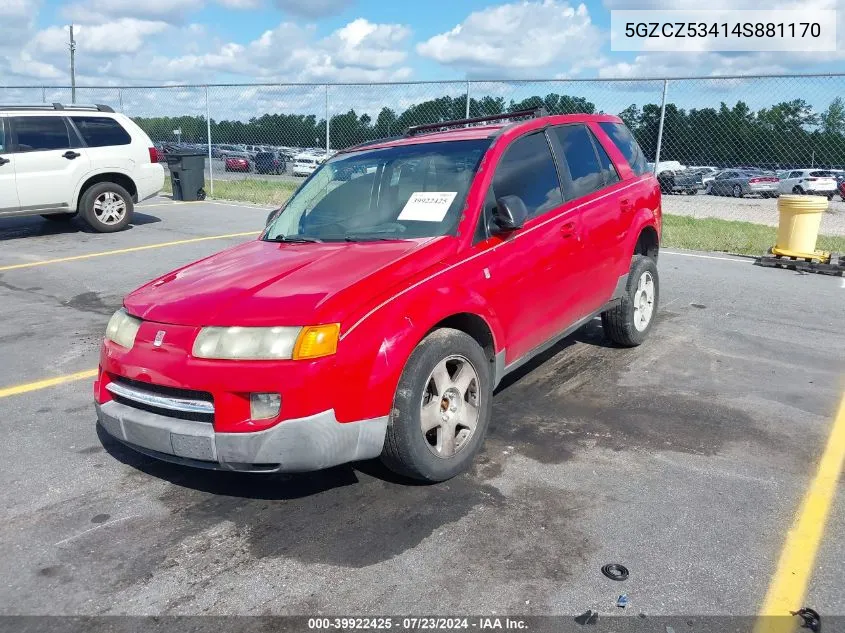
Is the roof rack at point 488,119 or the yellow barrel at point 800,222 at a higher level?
the roof rack at point 488,119

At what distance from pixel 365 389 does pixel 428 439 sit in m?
0.61

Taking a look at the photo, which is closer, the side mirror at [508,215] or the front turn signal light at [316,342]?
the front turn signal light at [316,342]

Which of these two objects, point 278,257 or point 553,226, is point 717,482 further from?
point 278,257

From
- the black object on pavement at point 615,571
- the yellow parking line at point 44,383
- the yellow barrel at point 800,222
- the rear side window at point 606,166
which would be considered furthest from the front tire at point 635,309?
the yellow barrel at point 800,222

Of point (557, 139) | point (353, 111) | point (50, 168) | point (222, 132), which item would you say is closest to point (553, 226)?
point (557, 139)

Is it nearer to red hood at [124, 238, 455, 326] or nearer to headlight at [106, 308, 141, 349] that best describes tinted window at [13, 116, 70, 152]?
red hood at [124, 238, 455, 326]

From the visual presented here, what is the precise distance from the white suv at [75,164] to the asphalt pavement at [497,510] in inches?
246

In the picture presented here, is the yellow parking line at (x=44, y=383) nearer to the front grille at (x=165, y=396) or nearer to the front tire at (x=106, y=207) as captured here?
the front grille at (x=165, y=396)

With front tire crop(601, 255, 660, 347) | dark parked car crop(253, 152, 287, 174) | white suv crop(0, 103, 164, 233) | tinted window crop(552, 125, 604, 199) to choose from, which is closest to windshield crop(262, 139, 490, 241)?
tinted window crop(552, 125, 604, 199)

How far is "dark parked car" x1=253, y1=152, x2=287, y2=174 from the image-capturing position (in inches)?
1029

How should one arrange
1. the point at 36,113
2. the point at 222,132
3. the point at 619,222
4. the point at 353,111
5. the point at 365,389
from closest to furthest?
the point at 365,389 < the point at 619,222 < the point at 36,113 < the point at 353,111 < the point at 222,132

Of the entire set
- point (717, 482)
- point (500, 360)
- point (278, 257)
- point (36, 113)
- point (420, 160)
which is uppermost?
point (36, 113)

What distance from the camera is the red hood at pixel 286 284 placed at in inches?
124

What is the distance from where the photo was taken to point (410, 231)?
394 cm
